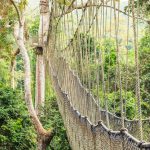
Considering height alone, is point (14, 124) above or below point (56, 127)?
above

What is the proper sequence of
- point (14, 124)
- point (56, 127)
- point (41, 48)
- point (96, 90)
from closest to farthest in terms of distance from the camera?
point (96, 90)
point (14, 124)
point (56, 127)
point (41, 48)

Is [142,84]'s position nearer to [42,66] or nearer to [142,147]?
[42,66]

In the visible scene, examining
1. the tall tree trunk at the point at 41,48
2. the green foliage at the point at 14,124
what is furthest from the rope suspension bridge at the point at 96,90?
the tall tree trunk at the point at 41,48

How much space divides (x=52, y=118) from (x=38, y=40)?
8.09 feet

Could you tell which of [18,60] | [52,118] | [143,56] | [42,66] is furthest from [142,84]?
[18,60]

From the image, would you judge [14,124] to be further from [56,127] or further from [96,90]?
[96,90]

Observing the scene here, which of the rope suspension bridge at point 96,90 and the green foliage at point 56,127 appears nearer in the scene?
the rope suspension bridge at point 96,90

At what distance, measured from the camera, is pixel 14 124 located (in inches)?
384

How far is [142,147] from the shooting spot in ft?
7.61

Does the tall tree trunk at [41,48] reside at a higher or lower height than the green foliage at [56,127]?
higher

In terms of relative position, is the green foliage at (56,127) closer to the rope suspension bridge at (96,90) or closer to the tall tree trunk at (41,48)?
the tall tree trunk at (41,48)

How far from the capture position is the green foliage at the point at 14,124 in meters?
9.76

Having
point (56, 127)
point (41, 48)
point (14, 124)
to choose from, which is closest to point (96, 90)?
point (14, 124)

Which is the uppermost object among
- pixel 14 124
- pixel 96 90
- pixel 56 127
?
pixel 96 90
